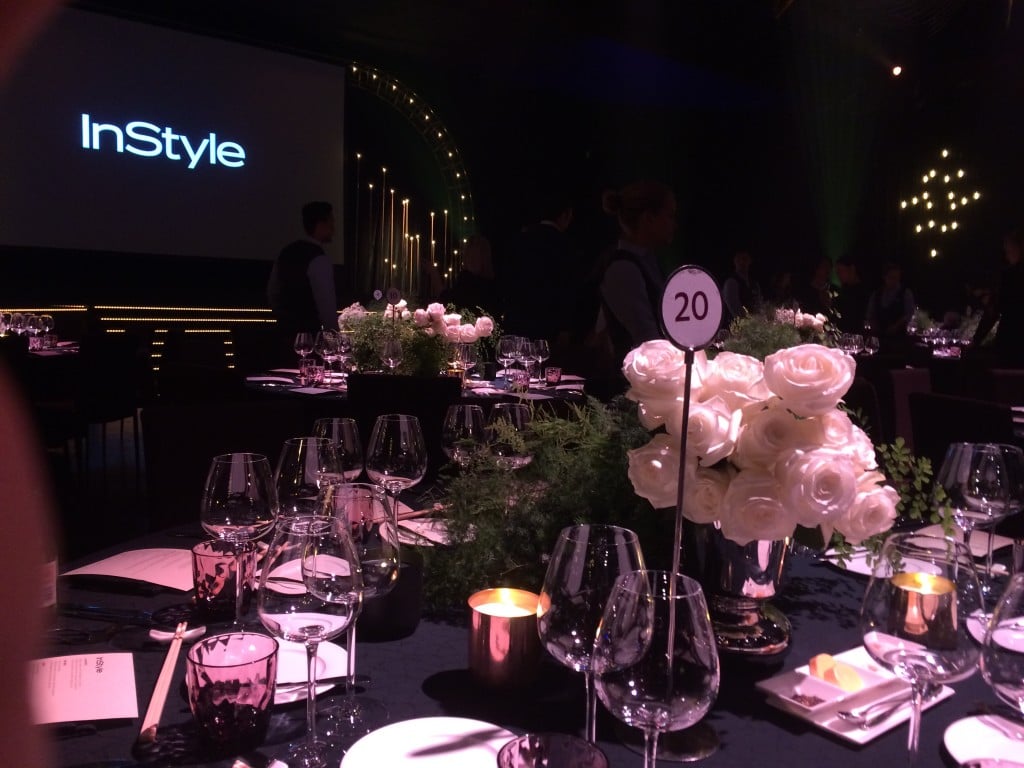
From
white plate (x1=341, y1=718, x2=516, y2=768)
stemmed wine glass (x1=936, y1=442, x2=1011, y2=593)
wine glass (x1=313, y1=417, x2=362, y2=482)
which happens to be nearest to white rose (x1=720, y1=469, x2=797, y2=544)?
white plate (x1=341, y1=718, x2=516, y2=768)

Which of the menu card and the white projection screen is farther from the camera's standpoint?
the white projection screen

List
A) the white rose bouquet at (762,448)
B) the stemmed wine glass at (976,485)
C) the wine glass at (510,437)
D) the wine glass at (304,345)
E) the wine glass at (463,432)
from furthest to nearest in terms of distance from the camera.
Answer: the wine glass at (304,345) < the wine glass at (463,432) < the stemmed wine glass at (976,485) < the wine glass at (510,437) < the white rose bouquet at (762,448)

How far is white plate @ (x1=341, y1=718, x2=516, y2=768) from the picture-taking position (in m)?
0.85

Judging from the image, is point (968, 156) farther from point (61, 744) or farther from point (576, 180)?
point (61, 744)

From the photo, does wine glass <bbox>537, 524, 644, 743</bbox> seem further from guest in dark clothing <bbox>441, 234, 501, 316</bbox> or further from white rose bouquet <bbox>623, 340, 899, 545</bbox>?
guest in dark clothing <bbox>441, 234, 501, 316</bbox>

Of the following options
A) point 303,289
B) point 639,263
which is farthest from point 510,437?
point 303,289

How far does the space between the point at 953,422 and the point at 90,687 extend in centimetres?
264

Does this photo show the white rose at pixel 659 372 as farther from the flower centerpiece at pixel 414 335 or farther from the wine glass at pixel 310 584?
the flower centerpiece at pixel 414 335

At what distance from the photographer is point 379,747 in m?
0.87

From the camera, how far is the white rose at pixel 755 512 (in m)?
0.99

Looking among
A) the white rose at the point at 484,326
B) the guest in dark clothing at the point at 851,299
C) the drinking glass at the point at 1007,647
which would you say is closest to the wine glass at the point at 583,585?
the drinking glass at the point at 1007,647

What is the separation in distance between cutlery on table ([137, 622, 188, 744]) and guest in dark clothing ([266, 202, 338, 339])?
4.02 meters

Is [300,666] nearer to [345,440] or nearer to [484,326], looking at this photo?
[345,440]

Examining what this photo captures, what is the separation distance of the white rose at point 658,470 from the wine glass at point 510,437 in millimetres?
312
